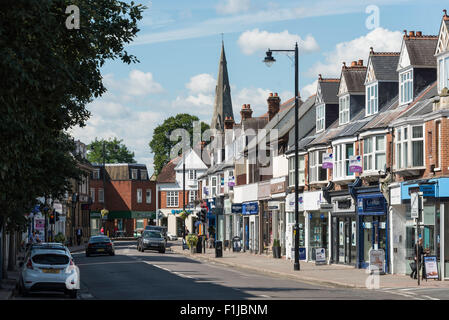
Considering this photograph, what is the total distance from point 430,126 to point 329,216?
1384 centimetres

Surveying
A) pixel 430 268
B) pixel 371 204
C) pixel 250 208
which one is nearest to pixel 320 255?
pixel 371 204

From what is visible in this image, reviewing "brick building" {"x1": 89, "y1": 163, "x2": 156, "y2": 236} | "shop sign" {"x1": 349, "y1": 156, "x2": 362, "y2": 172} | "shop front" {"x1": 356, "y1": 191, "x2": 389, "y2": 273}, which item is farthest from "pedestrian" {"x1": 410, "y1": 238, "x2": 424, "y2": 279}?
"brick building" {"x1": 89, "y1": 163, "x2": 156, "y2": 236}

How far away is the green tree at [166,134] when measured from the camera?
372ft

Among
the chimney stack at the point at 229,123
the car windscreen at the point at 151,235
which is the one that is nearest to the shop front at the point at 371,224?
the car windscreen at the point at 151,235

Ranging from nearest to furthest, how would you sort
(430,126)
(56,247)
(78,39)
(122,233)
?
(78,39) < (56,247) < (430,126) < (122,233)

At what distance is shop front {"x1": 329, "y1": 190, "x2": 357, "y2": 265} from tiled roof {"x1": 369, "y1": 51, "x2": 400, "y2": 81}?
656 cm

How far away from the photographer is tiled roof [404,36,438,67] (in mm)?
39312

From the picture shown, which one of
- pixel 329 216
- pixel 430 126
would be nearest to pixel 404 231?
pixel 430 126

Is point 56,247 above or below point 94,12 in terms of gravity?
below

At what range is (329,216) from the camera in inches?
1869

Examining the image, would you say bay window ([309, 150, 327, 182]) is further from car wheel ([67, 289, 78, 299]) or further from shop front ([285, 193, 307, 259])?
car wheel ([67, 289, 78, 299])

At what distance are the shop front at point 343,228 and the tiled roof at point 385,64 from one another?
21.5 feet

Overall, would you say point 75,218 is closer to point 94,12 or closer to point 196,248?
point 196,248

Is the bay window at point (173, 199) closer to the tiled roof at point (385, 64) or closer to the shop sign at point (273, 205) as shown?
the shop sign at point (273, 205)
